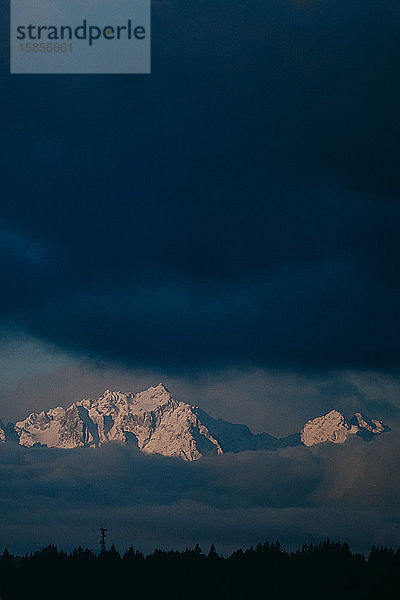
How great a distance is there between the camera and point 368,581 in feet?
654

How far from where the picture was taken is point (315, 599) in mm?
196875

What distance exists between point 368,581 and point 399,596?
23.4 feet

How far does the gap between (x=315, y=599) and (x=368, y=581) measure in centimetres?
1137

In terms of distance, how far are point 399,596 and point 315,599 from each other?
52.9ft

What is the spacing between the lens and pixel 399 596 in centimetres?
19475
